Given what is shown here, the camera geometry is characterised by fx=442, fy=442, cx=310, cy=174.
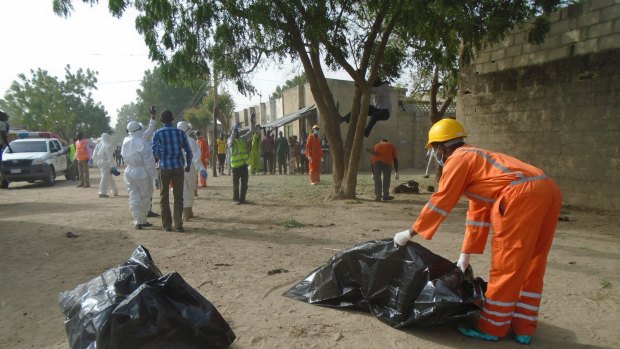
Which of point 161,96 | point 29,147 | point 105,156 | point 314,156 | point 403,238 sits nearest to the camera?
point 403,238

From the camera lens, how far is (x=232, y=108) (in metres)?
41.0

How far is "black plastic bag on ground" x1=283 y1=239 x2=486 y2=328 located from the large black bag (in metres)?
1.09

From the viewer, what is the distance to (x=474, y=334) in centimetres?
314

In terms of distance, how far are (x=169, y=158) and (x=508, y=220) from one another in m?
5.34

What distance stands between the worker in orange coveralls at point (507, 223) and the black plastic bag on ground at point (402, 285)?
6.2 inches

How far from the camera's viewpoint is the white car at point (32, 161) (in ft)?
49.0

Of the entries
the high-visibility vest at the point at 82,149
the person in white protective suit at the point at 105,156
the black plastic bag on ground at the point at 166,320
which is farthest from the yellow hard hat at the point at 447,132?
the high-visibility vest at the point at 82,149

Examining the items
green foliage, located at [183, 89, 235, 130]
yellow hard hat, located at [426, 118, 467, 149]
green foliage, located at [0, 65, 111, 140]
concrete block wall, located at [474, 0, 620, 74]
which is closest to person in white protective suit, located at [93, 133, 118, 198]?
concrete block wall, located at [474, 0, 620, 74]

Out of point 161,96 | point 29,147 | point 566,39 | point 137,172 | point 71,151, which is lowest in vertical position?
point 137,172

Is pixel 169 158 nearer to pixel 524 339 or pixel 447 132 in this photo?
pixel 447 132

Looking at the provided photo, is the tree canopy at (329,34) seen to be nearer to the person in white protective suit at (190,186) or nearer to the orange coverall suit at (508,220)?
the person in white protective suit at (190,186)

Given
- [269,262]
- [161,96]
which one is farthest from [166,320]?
[161,96]

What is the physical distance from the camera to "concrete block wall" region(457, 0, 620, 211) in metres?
8.04

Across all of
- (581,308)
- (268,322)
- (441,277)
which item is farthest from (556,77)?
(268,322)
